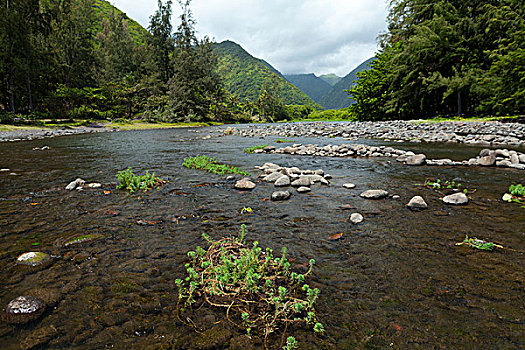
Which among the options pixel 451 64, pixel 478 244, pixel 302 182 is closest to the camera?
pixel 478 244

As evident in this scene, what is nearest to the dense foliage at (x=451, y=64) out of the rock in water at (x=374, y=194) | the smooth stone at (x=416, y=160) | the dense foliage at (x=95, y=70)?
the smooth stone at (x=416, y=160)

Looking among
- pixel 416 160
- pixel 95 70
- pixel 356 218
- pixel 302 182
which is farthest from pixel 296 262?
pixel 95 70

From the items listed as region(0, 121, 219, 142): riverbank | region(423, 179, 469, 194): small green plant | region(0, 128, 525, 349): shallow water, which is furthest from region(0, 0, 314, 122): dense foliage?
region(423, 179, 469, 194): small green plant

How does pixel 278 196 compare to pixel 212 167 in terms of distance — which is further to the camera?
pixel 212 167

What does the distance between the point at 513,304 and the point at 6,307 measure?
5.23 metres

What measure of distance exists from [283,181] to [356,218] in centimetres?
298

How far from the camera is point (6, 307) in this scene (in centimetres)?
248

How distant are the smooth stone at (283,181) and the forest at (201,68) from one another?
26.0 m

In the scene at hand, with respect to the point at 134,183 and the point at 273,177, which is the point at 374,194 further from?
the point at 134,183

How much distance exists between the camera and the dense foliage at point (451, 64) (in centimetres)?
2370

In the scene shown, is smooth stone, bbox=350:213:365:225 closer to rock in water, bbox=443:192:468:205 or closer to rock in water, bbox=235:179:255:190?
rock in water, bbox=443:192:468:205

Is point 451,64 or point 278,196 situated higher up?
point 451,64

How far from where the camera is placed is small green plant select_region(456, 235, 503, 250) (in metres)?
3.58

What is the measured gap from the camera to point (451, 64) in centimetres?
3225
